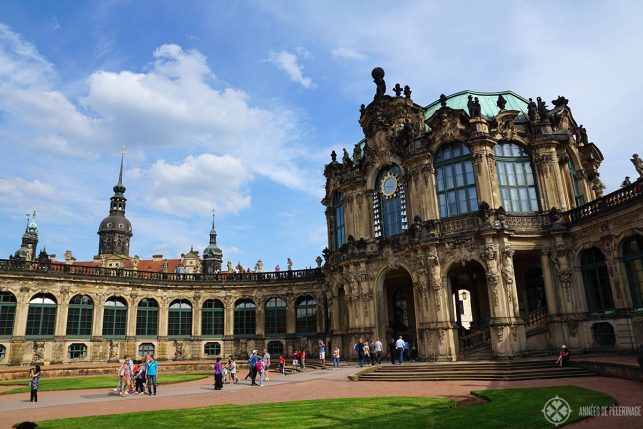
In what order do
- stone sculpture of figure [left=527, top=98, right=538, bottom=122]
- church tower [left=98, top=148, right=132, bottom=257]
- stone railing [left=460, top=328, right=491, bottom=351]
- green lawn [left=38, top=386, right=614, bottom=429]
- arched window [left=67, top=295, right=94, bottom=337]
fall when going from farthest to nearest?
church tower [left=98, top=148, right=132, bottom=257]
arched window [left=67, top=295, right=94, bottom=337]
stone sculpture of figure [left=527, top=98, right=538, bottom=122]
stone railing [left=460, top=328, right=491, bottom=351]
green lawn [left=38, top=386, right=614, bottom=429]

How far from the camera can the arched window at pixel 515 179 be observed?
31.6 meters

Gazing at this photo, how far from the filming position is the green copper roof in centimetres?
3536

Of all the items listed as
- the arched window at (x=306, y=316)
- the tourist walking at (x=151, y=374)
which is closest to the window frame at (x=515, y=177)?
the tourist walking at (x=151, y=374)

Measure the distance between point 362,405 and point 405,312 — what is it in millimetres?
24649

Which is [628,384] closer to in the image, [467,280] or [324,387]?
[324,387]

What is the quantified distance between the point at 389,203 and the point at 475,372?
1551 cm

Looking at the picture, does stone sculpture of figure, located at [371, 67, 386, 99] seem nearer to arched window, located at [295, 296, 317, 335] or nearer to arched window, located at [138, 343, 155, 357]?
arched window, located at [295, 296, 317, 335]

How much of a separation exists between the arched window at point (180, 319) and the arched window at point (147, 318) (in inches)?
53.8

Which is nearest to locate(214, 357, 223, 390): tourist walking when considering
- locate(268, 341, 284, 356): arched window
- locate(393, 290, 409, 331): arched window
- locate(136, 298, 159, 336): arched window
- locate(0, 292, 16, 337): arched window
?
locate(393, 290, 409, 331): arched window

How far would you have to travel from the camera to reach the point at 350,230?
3800 centimetres

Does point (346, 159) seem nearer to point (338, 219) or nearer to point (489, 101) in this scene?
point (338, 219)

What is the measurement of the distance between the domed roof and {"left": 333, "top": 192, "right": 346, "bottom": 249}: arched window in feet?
262

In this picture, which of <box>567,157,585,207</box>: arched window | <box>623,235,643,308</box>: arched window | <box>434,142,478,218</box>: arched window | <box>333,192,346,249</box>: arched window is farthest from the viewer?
<box>333,192,346,249</box>: arched window

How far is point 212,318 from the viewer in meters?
49.8
